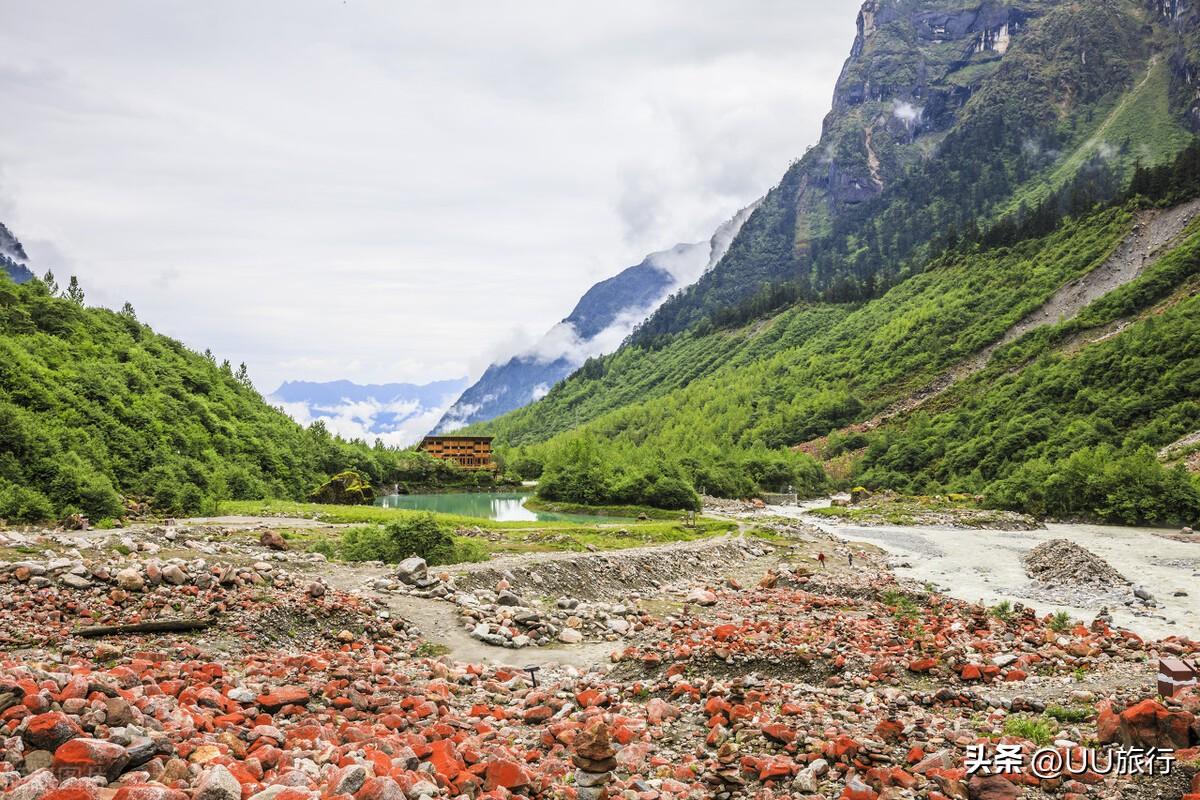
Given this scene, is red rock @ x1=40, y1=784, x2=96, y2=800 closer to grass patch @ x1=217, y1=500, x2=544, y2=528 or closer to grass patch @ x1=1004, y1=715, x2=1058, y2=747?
grass patch @ x1=1004, y1=715, x2=1058, y2=747

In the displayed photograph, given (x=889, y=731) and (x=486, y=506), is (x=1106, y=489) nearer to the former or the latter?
(x=889, y=731)

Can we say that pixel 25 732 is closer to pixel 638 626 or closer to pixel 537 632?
pixel 537 632

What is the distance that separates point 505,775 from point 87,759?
4603mm

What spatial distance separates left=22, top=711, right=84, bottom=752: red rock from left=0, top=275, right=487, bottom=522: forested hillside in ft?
102

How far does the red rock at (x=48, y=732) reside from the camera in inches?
289

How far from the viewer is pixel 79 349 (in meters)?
59.5

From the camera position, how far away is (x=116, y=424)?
166ft

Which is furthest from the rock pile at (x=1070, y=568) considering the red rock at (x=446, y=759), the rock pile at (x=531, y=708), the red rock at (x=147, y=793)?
the red rock at (x=147, y=793)

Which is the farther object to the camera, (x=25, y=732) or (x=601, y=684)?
(x=601, y=684)

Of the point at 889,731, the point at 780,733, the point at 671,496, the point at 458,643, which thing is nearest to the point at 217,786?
the point at 780,733

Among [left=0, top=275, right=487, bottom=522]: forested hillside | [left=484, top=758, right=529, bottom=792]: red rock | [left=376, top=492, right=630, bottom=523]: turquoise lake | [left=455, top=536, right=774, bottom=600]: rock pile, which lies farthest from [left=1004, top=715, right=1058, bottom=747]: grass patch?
[left=376, top=492, right=630, bottom=523]: turquoise lake

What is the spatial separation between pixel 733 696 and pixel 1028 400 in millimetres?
110352

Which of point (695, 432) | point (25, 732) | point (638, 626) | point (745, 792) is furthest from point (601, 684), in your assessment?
point (695, 432)

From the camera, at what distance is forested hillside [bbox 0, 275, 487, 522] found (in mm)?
36562
